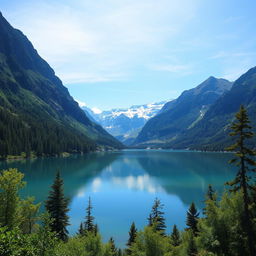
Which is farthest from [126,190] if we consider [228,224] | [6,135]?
[6,135]

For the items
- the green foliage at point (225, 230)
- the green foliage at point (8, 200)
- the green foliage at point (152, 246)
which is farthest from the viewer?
the green foliage at point (8, 200)

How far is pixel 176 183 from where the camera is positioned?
Result: 112 metres

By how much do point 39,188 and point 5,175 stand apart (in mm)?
60713

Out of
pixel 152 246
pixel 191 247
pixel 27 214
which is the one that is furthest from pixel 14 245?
pixel 27 214

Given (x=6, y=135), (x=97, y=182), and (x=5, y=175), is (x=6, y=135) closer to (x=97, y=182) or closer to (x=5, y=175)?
(x=97, y=182)

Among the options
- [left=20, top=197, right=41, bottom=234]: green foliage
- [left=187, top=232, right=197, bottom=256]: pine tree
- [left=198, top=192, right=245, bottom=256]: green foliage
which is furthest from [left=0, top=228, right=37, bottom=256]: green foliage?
[left=20, top=197, right=41, bottom=234]: green foliage

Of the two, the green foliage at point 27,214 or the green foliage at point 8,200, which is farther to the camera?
the green foliage at point 27,214

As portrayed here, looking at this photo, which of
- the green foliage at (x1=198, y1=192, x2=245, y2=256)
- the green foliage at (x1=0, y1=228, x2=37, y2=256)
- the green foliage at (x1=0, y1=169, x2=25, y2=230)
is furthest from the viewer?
the green foliage at (x1=0, y1=169, x2=25, y2=230)

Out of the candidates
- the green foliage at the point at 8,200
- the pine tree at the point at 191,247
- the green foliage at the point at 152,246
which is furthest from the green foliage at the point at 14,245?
the pine tree at the point at 191,247

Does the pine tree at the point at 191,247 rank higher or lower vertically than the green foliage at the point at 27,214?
lower

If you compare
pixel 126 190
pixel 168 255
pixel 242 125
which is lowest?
pixel 126 190

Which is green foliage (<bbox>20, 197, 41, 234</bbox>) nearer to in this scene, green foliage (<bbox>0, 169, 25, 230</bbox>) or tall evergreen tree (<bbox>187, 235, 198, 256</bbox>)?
green foliage (<bbox>0, 169, 25, 230</bbox>)

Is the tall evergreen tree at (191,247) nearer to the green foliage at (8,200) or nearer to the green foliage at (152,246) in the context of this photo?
the green foliage at (152,246)

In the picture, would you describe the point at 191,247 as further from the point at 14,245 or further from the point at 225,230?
the point at 14,245
